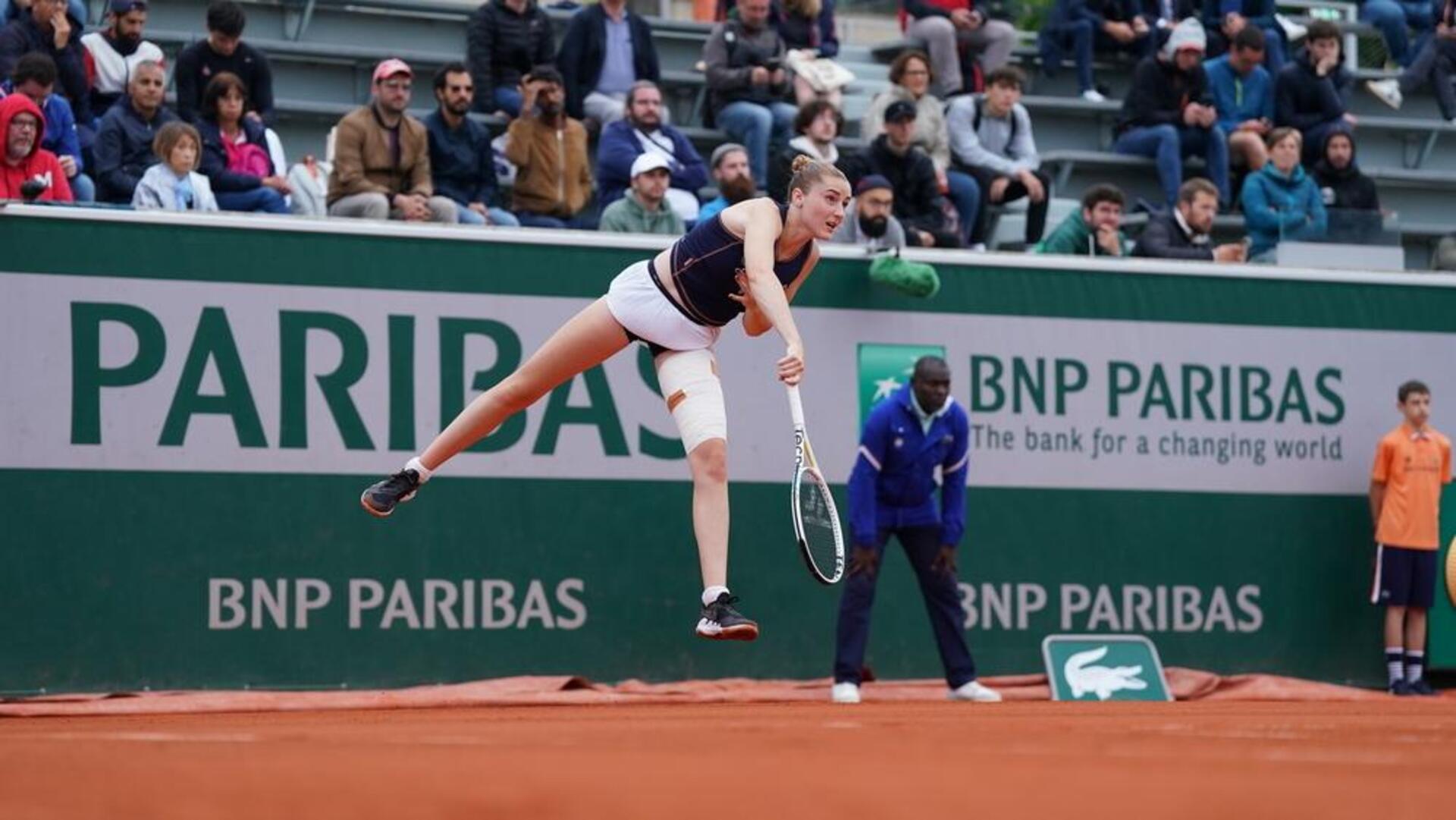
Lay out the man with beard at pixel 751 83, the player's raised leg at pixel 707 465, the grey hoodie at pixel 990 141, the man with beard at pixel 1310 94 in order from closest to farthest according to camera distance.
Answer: the player's raised leg at pixel 707 465, the man with beard at pixel 751 83, the grey hoodie at pixel 990 141, the man with beard at pixel 1310 94

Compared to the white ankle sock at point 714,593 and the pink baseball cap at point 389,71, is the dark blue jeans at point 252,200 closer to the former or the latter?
the pink baseball cap at point 389,71

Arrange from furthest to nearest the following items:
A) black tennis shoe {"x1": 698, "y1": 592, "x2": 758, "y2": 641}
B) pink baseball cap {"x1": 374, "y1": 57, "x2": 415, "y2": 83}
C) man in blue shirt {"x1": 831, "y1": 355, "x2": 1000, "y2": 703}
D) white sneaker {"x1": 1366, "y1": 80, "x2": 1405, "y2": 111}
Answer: white sneaker {"x1": 1366, "y1": 80, "x2": 1405, "y2": 111} → pink baseball cap {"x1": 374, "y1": 57, "x2": 415, "y2": 83} → man in blue shirt {"x1": 831, "y1": 355, "x2": 1000, "y2": 703} → black tennis shoe {"x1": 698, "y1": 592, "x2": 758, "y2": 641}

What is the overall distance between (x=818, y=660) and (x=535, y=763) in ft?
24.8

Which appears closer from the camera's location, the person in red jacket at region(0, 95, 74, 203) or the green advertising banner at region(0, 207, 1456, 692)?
the green advertising banner at region(0, 207, 1456, 692)

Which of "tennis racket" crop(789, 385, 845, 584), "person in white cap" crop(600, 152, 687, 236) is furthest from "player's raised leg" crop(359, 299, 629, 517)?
"person in white cap" crop(600, 152, 687, 236)

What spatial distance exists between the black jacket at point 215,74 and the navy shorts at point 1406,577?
7.87 meters

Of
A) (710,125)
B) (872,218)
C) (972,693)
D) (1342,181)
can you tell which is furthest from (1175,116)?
(972,693)

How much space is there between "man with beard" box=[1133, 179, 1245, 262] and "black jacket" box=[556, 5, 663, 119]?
3.80m

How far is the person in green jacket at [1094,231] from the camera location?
15.1 metres

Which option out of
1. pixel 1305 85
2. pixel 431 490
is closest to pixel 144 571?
pixel 431 490

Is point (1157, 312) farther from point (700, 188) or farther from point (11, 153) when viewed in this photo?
point (11, 153)

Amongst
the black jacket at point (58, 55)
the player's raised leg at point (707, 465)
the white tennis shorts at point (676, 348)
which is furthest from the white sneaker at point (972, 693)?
the black jacket at point (58, 55)

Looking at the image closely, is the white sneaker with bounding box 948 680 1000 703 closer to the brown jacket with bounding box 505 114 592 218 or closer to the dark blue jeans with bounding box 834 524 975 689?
the dark blue jeans with bounding box 834 524 975 689

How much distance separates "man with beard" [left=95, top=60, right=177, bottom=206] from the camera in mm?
13508
